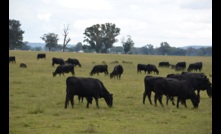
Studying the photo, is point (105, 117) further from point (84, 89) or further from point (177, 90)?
point (177, 90)

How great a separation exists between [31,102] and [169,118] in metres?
7.93

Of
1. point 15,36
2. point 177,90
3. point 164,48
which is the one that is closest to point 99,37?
point 15,36

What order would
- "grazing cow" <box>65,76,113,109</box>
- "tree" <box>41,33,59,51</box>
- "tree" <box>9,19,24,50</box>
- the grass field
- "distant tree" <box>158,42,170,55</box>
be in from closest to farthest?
the grass field < "grazing cow" <box>65,76,113,109</box> < "tree" <box>9,19,24,50</box> < "tree" <box>41,33,59,51</box> < "distant tree" <box>158,42,170,55</box>

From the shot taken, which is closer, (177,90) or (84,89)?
(84,89)

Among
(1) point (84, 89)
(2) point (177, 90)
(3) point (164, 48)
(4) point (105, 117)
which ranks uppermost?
(3) point (164, 48)

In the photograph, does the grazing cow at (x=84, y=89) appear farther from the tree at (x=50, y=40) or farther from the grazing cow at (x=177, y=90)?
the tree at (x=50, y=40)

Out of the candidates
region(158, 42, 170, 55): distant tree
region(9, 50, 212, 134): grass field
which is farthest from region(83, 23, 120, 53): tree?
region(9, 50, 212, 134): grass field

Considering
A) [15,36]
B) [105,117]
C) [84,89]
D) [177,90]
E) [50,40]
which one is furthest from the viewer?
[50,40]

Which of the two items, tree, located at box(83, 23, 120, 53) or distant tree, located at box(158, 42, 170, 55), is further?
distant tree, located at box(158, 42, 170, 55)

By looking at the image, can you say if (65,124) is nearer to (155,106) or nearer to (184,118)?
(184,118)

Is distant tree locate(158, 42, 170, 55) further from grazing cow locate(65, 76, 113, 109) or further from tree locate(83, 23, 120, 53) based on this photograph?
grazing cow locate(65, 76, 113, 109)

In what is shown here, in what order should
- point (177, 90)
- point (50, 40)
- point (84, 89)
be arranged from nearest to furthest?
point (84, 89) → point (177, 90) → point (50, 40)

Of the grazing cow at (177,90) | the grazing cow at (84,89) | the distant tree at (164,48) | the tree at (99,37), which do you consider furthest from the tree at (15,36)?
the grazing cow at (177,90)

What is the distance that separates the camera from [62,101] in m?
18.6
